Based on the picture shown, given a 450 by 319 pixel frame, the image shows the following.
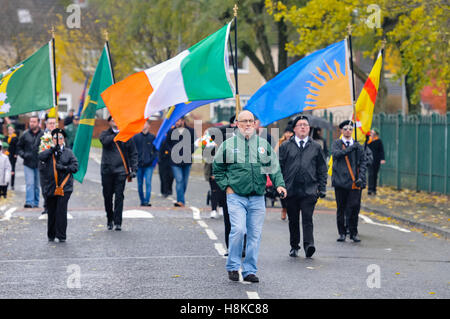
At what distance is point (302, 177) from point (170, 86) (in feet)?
7.21

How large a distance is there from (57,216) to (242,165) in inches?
169

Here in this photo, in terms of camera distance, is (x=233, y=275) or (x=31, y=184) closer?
(x=233, y=275)

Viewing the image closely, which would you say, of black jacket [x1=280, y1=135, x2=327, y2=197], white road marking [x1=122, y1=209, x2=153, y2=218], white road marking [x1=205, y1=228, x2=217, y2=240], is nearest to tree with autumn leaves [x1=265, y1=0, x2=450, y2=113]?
white road marking [x1=205, y1=228, x2=217, y2=240]

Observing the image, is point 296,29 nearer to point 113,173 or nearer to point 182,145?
point 182,145

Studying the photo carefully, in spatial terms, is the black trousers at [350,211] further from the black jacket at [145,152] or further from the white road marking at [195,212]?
the black jacket at [145,152]

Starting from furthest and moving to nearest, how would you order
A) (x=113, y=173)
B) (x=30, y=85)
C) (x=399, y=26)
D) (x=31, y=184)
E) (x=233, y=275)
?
1. (x=399, y=26)
2. (x=31, y=184)
3. (x=113, y=173)
4. (x=30, y=85)
5. (x=233, y=275)

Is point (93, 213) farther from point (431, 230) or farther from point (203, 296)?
point (203, 296)

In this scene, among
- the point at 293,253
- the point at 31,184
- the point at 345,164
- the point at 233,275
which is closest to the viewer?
the point at 233,275

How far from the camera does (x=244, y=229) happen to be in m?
9.44

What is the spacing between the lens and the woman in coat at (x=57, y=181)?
41.8 feet

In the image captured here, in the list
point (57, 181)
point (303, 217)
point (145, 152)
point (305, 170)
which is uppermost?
point (305, 170)

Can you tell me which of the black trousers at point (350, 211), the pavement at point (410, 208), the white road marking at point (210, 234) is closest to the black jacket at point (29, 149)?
the white road marking at point (210, 234)

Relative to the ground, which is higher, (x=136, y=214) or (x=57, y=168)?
(x=57, y=168)

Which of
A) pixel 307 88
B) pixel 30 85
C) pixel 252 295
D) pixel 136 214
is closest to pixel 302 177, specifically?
pixel 307 88
